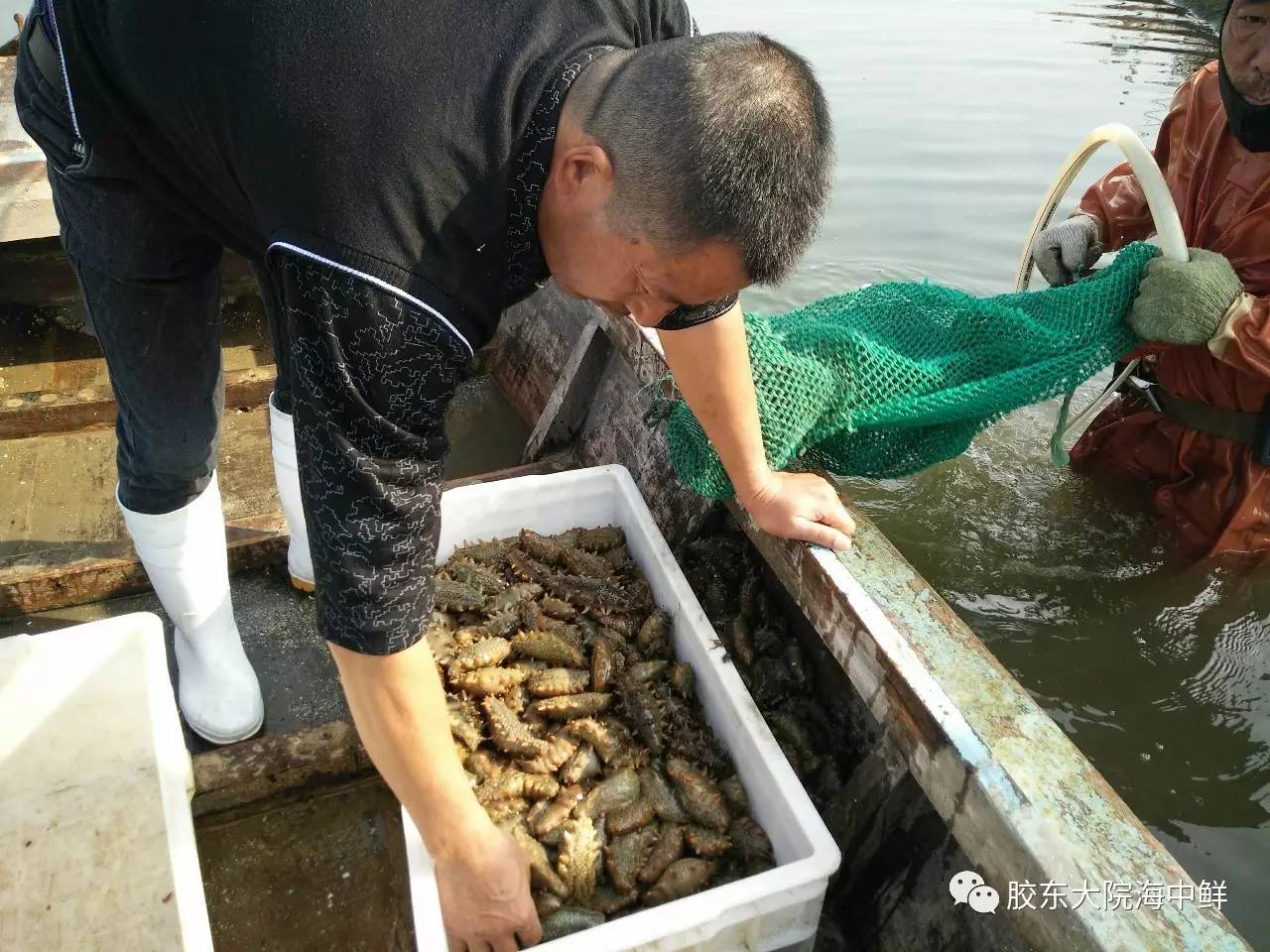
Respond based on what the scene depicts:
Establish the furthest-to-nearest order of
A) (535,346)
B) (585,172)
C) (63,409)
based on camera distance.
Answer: (535,346), (63,409), (585,172)

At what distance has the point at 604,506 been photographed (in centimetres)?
358

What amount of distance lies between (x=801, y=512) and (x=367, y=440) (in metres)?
1.50

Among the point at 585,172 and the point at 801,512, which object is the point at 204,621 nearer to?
the point at 801,512

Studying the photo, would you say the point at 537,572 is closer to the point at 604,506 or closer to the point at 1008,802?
the point at 604,506

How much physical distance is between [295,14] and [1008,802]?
83.2 inches

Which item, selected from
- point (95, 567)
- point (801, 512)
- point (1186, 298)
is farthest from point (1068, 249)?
point (95, 567)

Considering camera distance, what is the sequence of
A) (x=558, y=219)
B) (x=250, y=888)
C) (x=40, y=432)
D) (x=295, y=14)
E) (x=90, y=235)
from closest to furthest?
(x=295, y=14), (x=558, y=219), (x=90, y=235), (x=250, y=888), (x=40, y=432)

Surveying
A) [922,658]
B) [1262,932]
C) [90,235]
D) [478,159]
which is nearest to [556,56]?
[478,159]

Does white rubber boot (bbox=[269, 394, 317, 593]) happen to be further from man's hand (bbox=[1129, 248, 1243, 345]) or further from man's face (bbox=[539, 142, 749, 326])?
man's hand (bbox=[1129, 248, 1243, 345])

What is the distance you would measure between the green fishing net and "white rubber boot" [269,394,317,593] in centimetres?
135

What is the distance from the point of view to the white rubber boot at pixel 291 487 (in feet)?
9.80

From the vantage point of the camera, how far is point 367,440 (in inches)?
61.9

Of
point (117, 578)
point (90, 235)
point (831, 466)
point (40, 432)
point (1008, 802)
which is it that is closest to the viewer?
point (1008, 802)

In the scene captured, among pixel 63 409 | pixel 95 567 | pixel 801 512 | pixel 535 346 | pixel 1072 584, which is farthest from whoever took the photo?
pixel 535 346
